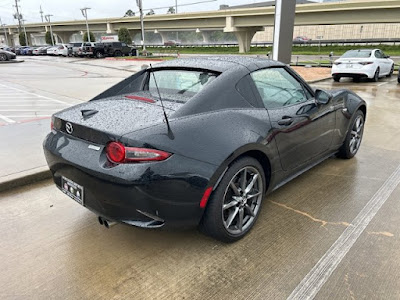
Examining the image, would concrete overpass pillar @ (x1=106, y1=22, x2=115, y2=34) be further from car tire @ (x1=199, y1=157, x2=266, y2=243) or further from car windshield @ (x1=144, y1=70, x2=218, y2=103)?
car tire @ (x1=199, y1=157, x2=266, y2=243)

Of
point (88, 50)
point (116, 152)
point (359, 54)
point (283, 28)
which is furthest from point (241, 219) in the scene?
point (88, 50)

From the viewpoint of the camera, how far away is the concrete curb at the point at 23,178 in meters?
3.91

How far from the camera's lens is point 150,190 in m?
2.32

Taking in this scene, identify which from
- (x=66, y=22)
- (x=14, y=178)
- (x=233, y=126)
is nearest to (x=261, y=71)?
(x=233, y=126)

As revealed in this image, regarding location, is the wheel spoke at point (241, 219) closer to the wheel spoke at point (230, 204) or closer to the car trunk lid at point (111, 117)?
the wheel spoke at point (230, 204)

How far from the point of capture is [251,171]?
292 centimetres

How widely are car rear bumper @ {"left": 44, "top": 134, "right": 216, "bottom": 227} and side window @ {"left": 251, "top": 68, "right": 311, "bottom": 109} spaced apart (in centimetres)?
116

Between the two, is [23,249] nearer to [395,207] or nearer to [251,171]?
[251,171]

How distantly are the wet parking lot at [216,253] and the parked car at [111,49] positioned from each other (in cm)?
3504

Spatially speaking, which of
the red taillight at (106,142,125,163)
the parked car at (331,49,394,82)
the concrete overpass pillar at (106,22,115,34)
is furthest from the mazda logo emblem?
the concrete overpass pillar at (106,22,115,34)

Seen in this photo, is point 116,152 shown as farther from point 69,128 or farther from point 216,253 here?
point 216,253

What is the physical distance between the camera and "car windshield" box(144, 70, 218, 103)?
302 cm

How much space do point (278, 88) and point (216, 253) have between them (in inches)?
70.8

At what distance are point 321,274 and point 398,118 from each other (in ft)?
20.8
